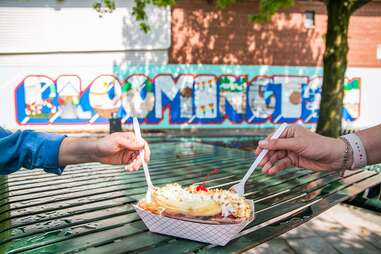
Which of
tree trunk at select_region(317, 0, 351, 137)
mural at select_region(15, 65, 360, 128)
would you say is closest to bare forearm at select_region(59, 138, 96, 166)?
tree trunk at select_region(317, 0, 351, 137)

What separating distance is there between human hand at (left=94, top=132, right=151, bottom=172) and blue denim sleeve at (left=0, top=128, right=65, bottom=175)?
0.22 metres

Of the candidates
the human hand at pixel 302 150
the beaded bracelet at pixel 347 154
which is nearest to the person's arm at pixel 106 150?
the human hand at pixel 302 150

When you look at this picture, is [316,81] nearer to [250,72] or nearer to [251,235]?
[250,72]

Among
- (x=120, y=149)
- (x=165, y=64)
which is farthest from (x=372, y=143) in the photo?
(x=165, y=64)

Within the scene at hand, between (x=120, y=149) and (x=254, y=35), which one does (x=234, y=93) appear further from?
(x=120, y=149)

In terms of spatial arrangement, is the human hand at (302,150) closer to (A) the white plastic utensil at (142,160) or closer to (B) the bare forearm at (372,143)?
(B) the bare forearm at (372,143)

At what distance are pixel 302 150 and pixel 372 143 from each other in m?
0.41

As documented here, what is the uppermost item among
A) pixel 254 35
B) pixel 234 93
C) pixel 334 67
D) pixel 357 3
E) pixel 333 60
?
pixel 254 35

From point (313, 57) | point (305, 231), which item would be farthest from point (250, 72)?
point (305, 231)

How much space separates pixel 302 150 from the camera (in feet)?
6.06

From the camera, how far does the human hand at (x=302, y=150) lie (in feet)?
5.79

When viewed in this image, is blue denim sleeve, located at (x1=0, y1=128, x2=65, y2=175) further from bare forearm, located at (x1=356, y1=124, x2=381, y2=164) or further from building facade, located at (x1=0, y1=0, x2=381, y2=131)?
building facade, located at (x1=0, y1=0, x2=381, y2=131)

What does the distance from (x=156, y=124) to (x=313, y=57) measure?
7930 millimetres

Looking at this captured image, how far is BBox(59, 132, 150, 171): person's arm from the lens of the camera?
1653 mm
